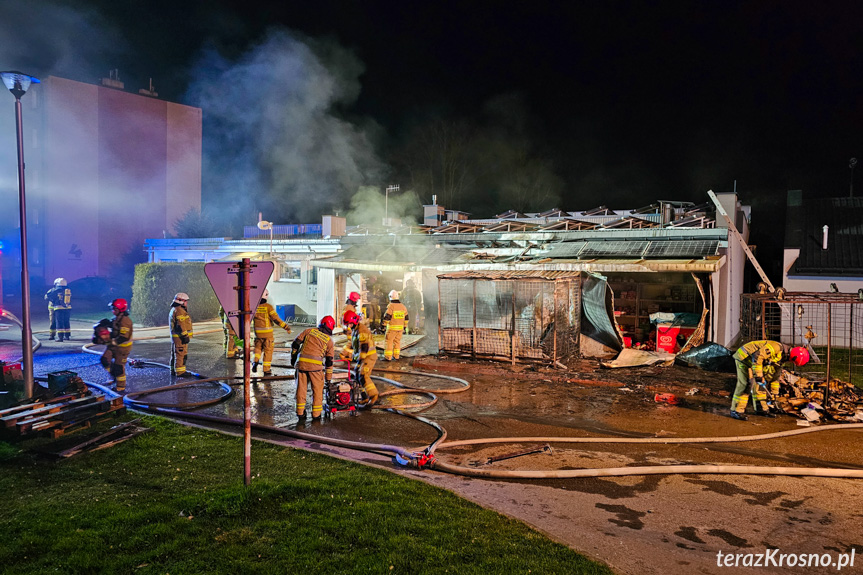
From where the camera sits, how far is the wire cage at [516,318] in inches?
527

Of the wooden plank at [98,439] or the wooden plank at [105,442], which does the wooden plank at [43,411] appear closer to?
the wooden plank at [98,439]

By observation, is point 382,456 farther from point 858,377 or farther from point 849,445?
point 858,377

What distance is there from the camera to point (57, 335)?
56.6 feet

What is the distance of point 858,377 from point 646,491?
9.85 m

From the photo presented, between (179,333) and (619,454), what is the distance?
914cm

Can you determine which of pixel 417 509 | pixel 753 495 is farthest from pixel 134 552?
pixel 753 495

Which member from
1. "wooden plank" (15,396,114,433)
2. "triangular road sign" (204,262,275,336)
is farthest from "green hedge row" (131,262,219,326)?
"triangular road sign" (204,262,275,336)

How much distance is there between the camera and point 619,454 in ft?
23.1

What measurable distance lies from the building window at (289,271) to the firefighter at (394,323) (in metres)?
9.66

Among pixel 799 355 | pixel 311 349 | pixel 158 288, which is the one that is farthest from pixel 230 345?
pixel 799 355

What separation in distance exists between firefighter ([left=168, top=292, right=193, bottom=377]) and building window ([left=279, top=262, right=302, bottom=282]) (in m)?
10.6

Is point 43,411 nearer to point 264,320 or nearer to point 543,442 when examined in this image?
point 264,320

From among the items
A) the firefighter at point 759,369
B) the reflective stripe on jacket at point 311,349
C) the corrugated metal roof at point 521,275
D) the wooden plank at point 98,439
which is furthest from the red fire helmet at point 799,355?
the wooden plank at point 98,439

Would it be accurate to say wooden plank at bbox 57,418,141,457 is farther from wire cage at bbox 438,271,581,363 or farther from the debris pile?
the debris pile
